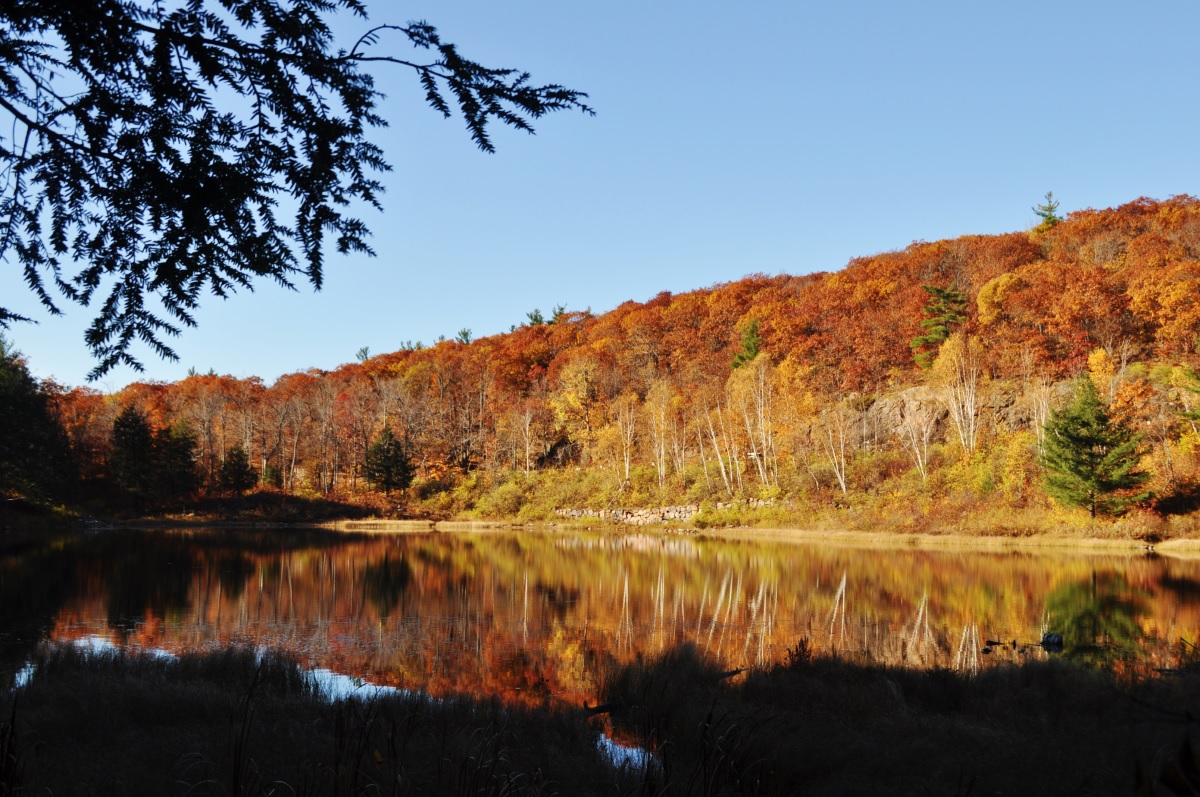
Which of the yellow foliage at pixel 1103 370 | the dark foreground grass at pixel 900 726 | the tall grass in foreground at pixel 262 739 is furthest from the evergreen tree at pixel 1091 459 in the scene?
the tall grass in foreground at pixel 262 739

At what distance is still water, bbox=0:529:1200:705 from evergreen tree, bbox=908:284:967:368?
26648mm

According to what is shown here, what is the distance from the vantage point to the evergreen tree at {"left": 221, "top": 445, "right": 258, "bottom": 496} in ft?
203

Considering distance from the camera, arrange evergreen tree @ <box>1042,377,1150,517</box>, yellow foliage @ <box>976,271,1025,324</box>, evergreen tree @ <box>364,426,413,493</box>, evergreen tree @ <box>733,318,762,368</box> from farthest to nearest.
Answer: evergreen tree @ <box>364,426,413,493</box>
evergreen tree @ <box>733,318,762,368</box>
yellow foliage @ <box>976,271,1025,324</box>
evergreen tree @ <box>1042,377,1150,517</box>

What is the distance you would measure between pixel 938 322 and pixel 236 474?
181 ft

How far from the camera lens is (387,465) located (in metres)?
65.4

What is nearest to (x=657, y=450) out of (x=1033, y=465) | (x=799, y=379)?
(x=799, y=379)

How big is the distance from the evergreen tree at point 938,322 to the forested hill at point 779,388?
24 centimetres

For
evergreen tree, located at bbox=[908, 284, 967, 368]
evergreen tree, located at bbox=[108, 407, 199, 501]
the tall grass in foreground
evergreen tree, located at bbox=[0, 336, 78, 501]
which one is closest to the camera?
the tall grass in foreground

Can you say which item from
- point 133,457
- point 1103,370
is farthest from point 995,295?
point 133,457

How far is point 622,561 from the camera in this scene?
31.5 metres

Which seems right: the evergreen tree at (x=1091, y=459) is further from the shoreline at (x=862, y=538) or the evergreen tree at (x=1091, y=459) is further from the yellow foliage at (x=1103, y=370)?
the yellow foliage at (x=1103, y=370)

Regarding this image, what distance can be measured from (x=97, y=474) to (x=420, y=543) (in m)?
35.9

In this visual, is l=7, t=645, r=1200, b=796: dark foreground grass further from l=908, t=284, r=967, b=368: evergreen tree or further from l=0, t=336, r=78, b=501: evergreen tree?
l=908, t=284, r=967, b=368: evergreen tree

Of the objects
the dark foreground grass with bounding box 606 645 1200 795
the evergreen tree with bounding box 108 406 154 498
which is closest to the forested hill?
the evergreen tree with bounding box 108 406 154 498
